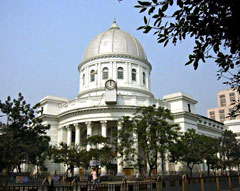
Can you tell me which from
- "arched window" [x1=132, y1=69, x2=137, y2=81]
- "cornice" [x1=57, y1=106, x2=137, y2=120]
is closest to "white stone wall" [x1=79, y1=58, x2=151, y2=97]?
"arched window" [x1=132, y1=69, x2=137, y2=81]

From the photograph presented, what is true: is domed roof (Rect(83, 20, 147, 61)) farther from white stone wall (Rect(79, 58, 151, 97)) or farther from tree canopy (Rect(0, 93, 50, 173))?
tree canopy (Rect(0, 93, 50, 173))

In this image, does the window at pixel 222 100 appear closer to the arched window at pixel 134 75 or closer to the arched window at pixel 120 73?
the arched window at pixel 134 75

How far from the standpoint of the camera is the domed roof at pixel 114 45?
59.1 meters

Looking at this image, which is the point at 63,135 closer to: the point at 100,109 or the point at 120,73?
the point at 100,109

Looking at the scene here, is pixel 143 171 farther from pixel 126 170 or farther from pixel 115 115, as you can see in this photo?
pixel 115 115

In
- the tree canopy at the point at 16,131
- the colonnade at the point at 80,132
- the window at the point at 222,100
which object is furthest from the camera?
the window at the point at 222,100

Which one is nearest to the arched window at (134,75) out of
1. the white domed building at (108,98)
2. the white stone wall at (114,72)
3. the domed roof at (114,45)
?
the white domed building at (108,98)

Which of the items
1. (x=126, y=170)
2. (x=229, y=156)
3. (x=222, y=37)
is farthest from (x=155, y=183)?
(x=229, y=156)

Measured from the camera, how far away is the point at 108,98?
4728 centimetres

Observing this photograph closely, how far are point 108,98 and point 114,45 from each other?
16457 mm

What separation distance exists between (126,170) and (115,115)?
9.57 metres

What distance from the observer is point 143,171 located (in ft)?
149

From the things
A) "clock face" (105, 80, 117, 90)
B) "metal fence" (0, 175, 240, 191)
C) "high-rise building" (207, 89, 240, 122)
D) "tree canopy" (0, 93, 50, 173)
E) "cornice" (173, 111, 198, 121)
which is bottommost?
"metal fence" (0, 175, 240, 191)

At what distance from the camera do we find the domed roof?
194 ft
